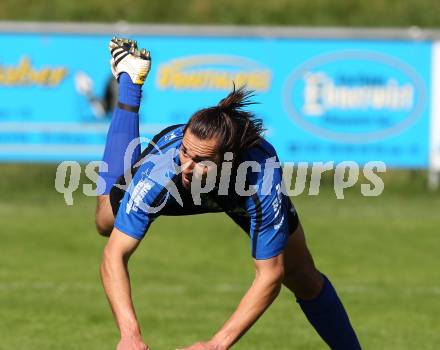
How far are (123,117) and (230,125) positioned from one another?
77.2 inches

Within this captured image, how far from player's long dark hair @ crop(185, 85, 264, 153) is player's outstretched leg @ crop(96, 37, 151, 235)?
1.58 metres

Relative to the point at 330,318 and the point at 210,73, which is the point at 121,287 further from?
the point at 210,73

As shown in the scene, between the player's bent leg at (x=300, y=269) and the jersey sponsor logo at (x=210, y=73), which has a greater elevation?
the jersey sponsor logo at (x=210, y=73)

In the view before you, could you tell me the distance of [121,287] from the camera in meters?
5.74

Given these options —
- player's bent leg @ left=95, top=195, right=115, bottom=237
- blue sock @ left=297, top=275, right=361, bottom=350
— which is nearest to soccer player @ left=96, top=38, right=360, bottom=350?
blue sock @ left=297, top=275, right=361, bottom=350

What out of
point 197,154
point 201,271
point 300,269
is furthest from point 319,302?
point 201,271

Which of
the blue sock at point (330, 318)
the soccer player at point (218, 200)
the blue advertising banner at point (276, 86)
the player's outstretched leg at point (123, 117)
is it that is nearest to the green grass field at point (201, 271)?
the blue advertising banner at point (276, 86)

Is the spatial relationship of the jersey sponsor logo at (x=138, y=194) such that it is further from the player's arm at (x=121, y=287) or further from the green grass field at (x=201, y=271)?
the green grass field at (x=201, y=271)

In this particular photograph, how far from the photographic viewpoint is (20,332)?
8789mm

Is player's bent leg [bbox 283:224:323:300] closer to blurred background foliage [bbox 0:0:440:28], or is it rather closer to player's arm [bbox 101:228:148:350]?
player's arm [bbox 101:228:148:350]

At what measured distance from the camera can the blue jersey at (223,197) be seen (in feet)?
19.4

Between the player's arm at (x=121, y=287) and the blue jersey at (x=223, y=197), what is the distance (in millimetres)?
69

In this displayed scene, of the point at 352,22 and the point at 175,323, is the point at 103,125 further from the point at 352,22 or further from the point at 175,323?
the point at 175,323

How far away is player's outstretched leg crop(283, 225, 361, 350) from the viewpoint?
6.90m
